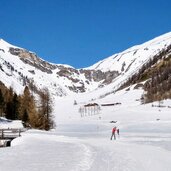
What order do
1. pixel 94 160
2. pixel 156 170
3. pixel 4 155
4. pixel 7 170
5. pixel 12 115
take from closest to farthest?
pixel 7 170 → pixel 156 170 → pixel 94 160 → pixel 4 155 → pixel 12 115

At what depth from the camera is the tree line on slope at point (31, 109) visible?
9556 cm

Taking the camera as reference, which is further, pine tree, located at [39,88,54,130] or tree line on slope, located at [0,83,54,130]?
pine tree, located at [39,88,54,130]

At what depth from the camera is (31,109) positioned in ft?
325

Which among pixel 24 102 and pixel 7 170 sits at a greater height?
pixel 24 102

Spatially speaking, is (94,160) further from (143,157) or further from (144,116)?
(144,116)

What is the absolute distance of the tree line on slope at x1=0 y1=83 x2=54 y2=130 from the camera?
9556cm

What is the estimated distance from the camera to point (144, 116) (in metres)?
176

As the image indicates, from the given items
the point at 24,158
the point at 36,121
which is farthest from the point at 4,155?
the point at 36,121

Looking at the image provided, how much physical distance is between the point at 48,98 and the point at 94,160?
67.7 m

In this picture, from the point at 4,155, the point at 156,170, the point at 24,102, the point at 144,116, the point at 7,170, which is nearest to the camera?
the point at 7,170

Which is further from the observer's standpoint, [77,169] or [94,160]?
[94,160]

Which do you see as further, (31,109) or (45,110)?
(31,109)

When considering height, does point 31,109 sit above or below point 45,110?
above

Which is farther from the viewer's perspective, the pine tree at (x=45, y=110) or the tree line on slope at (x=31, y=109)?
the pine tree at (x=45, y=110)
